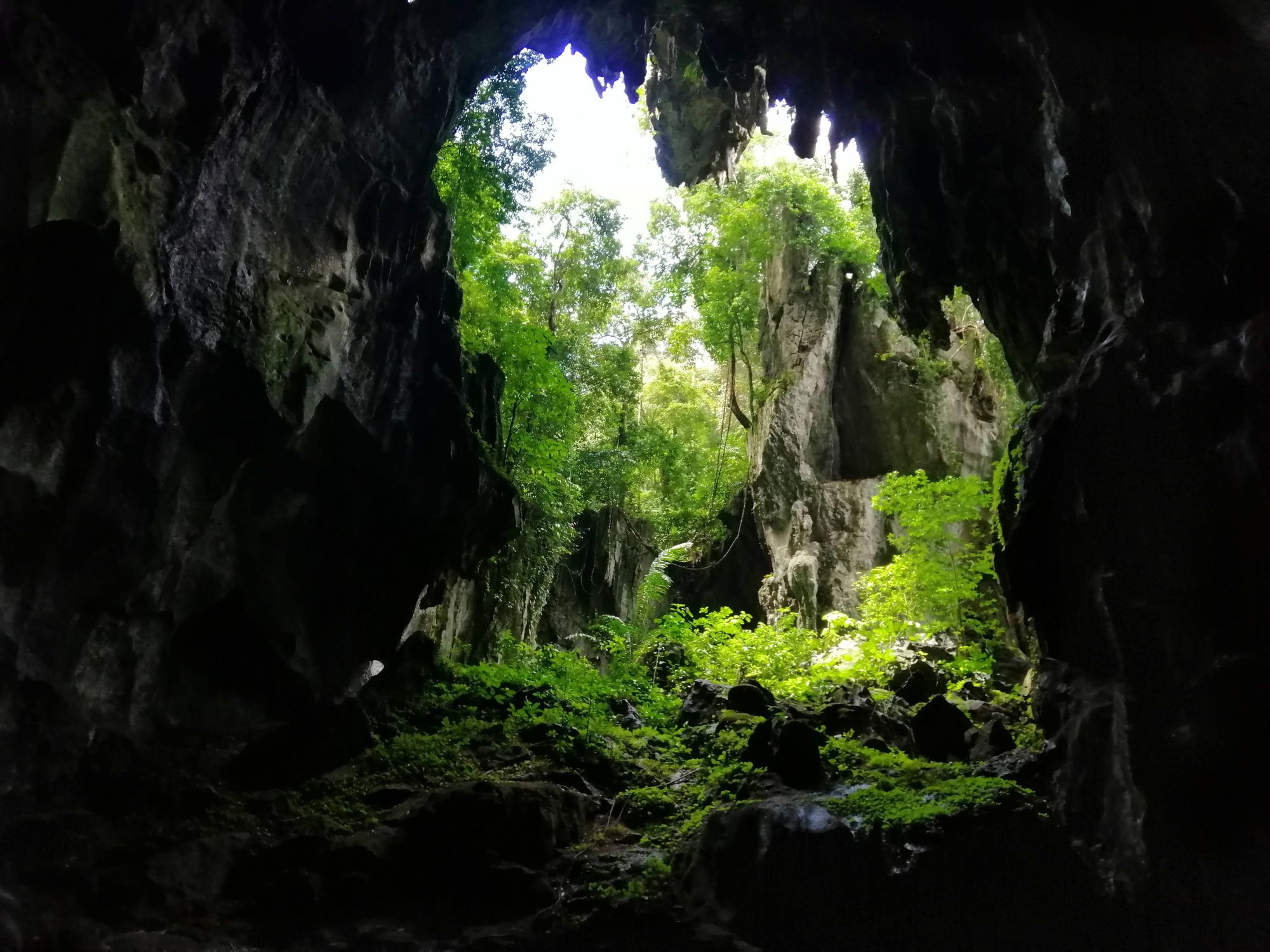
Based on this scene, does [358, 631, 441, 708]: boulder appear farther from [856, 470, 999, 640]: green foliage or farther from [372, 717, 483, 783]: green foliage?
[856, 470, 999, 640]: green foliage

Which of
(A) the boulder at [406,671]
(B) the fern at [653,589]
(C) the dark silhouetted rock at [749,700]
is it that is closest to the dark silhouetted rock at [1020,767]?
(C) the dark silhouetted rock at [749,700]

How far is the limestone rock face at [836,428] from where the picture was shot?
18.1m

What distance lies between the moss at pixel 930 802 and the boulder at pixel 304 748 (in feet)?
17.5

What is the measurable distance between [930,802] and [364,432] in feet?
25.0

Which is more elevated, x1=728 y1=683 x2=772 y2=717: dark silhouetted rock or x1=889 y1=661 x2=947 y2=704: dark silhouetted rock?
x1=889 y1=661 x2=947 y2=704: dark silhouetted rock

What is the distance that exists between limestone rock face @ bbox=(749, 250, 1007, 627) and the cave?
Answer: 929 centimetres

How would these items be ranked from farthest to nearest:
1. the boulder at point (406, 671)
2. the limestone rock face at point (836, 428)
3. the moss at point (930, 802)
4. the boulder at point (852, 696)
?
the limestone rock face at point (836, 428), the boulder at point (852, 696), the boulder at point (406, 671), the moss at point (930, 802)

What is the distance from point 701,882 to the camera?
21.2 ft

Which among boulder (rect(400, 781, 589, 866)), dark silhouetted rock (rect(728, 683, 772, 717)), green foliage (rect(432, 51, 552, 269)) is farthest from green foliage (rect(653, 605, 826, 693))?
green foliage (rect(432, 51, 552, 269))

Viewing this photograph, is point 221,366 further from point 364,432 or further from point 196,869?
point 196,869

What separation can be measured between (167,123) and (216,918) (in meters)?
6.86

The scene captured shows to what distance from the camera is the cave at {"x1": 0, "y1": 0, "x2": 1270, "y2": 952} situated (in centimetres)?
561

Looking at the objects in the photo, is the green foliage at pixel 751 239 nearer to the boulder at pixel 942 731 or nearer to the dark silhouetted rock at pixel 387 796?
the boulder at pixel 942 731

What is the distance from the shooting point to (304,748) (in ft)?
27.7
